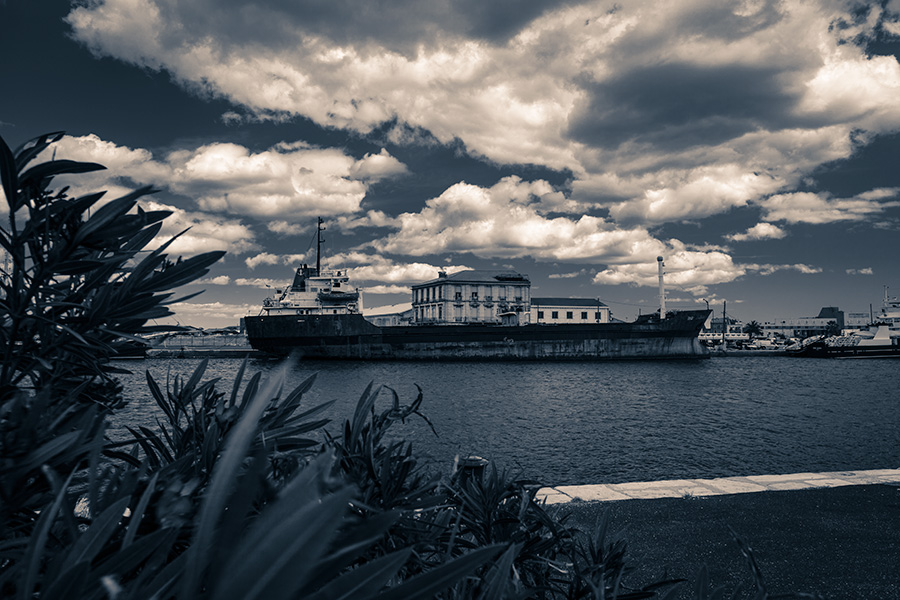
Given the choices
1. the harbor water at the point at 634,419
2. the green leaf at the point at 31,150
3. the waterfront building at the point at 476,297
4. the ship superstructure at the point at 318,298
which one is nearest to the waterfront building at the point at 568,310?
the waterfront building at the point at 476,297

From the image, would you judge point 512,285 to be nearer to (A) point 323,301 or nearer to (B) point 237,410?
(A) point 323,301

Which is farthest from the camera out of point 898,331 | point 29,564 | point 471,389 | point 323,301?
point 898,331

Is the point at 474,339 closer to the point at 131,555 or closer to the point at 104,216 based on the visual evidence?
the point at 104,216

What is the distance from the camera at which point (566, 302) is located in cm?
6475

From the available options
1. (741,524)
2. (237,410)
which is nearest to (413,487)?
(237,410)

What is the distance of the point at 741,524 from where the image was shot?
3.88 m

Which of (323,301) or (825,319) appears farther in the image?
(825,319)

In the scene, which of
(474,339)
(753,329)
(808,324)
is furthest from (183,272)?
(808,324)

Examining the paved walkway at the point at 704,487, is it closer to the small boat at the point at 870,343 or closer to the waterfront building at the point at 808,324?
the small boat at the point at 870,343

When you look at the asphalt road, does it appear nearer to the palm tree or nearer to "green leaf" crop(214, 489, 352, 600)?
"green leaf" crop(214, 489, 352, 600)

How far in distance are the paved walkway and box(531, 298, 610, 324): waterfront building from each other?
55.9 metres

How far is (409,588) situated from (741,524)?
175 inches

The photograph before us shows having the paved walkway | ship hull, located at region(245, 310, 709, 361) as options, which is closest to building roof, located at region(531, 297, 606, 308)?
ship hull, located at region(245, 310, 709, 361)

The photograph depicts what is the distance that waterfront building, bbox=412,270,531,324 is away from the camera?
189 feet
